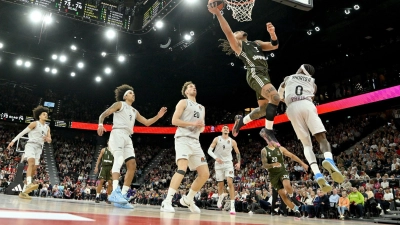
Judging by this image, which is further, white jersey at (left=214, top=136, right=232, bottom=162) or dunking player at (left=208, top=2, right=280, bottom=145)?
white jersey at (left=214, top=136, right=232, bottom=162)

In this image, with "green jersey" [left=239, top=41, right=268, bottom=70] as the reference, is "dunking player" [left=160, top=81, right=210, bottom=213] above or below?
below

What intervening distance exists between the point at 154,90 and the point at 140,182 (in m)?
8.56

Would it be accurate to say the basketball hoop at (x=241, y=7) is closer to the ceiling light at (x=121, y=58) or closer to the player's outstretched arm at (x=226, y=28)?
the player's outstretched arm at (x=226, y=28)

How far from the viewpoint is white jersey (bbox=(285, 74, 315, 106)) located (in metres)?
4.61

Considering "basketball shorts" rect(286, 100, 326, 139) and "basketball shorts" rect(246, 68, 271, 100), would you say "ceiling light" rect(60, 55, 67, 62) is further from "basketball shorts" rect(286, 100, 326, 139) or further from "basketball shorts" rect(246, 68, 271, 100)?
"basketball shorts" rect(286, 100, 326, 139)

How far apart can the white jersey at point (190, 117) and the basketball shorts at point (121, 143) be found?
1.18 m

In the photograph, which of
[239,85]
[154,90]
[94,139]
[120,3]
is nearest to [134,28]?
[120,3]

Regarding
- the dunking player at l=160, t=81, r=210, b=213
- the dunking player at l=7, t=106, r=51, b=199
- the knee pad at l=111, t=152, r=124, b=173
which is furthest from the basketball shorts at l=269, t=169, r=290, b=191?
the dunking player at l=7, t=106, r=51, b=199

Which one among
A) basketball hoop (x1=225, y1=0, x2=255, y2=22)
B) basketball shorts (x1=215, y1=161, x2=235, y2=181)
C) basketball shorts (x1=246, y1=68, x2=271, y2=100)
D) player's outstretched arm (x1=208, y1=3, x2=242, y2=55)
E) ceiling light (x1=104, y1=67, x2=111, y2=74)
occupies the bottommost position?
basketball shorts (x1=215, y1=161, x2=235, y2=181)

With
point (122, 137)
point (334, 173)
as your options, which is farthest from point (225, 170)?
point (334, 173)

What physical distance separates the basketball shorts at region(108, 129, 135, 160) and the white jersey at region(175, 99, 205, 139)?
118cm

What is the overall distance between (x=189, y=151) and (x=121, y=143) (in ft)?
4.96

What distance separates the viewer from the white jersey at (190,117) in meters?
5.23

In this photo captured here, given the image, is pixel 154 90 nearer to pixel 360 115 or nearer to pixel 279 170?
pixel 360 115
